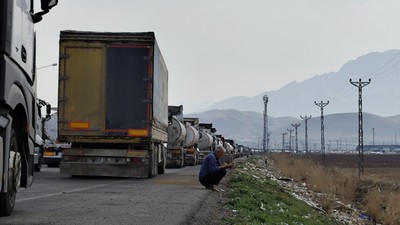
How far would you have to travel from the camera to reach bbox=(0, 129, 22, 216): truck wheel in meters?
8.41

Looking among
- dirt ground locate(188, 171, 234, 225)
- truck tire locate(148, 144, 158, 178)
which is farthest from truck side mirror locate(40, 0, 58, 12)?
truck tire locate(148, 144, 158, 178)

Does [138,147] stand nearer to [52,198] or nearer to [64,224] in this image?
[52,198]

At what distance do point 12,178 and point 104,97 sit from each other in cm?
1218

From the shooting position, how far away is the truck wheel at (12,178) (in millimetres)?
8406

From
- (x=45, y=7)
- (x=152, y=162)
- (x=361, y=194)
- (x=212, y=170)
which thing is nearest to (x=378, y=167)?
(x=361, y=194)

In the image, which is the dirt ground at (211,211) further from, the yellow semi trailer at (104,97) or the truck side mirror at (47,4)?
the yellow semi trailer at (104,97)

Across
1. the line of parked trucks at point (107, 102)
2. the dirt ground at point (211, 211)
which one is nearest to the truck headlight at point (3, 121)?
the dirt ground at point (211, 211)

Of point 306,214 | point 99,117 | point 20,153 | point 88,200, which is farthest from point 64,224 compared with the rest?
point 99,117

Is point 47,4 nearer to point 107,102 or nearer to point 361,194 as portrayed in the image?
point 107,102

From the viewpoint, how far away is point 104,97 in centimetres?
2078

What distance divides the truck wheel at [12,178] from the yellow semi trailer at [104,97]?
1128 centimetres

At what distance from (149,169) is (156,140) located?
111 cm

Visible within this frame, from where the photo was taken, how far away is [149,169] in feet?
73.3

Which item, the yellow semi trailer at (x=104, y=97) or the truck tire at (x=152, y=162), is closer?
the yellow semi trailer at (x=104, y=97)
